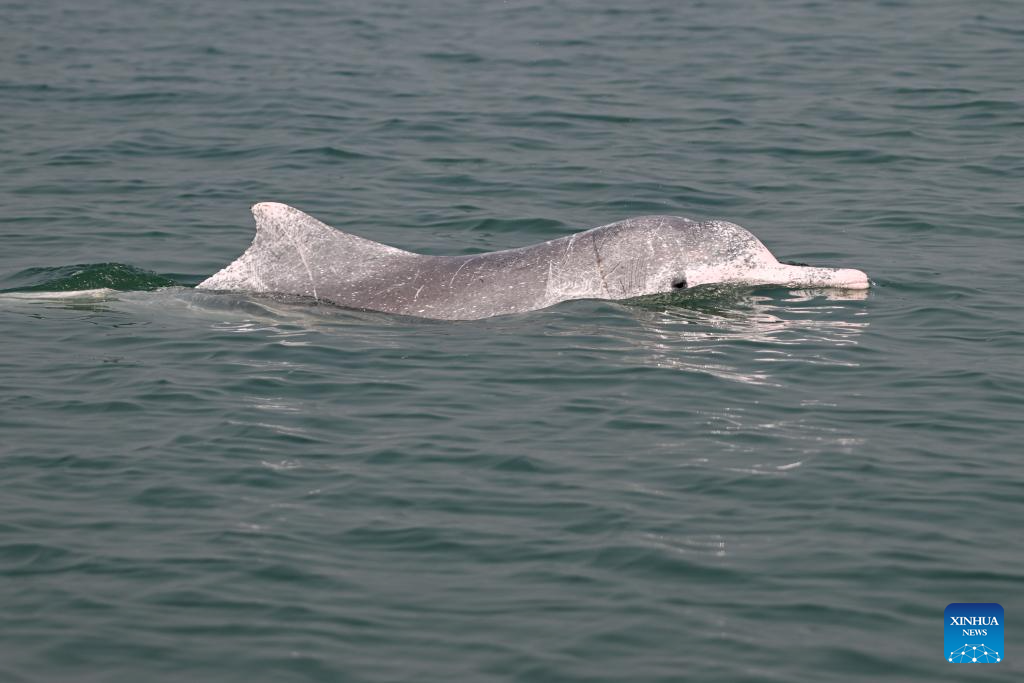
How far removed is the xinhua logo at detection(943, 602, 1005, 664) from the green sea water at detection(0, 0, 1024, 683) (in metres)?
0.10

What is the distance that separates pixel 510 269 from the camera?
14.2 meters

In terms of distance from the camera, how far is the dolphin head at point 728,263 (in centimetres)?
1415

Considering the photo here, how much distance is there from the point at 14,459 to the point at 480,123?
49.2 feet

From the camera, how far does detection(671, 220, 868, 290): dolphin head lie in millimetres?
14148

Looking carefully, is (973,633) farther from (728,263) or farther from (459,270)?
(459,270)

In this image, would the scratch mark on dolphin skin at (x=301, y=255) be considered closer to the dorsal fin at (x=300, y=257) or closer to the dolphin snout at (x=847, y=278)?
the dorsal fin at (x=300, y=257)

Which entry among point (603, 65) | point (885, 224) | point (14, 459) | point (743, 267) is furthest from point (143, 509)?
point (603, 65)

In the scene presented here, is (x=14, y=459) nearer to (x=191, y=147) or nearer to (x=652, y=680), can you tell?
(x=652, y=680)

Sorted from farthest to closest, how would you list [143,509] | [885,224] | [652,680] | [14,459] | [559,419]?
[885,224] < [559,419] < [14,459] < [143,509] < [652,680]

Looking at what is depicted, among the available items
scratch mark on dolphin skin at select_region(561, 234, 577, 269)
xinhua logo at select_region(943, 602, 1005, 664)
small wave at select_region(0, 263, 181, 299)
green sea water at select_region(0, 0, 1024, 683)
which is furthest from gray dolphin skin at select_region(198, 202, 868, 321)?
xinhua logo at select_region(943, 602, 1005, 664)

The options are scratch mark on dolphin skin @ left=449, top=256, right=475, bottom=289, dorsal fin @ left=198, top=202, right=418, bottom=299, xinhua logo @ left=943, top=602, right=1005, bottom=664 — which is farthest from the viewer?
dorsal fin @ left=198, top=202, right=418, bottom=299

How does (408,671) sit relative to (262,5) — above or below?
below

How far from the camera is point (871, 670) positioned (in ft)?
25.1

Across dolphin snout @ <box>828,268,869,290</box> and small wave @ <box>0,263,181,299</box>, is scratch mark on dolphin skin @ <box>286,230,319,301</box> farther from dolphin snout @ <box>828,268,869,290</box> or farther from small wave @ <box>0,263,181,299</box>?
dolphin snout @ <box>828,268,869,290</box>
